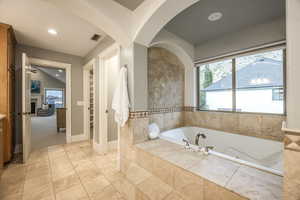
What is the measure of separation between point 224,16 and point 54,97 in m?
12.1

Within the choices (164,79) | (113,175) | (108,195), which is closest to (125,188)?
(108,195)

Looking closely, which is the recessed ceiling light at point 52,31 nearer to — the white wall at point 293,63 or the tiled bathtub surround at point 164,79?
the tiled bathtub surround at point 164,79

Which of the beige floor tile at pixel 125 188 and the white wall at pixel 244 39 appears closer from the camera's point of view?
the beige floor tile at pixel 125 188

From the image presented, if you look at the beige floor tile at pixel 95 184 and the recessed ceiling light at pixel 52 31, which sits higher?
the recessed ceiling light at pixel 52 31

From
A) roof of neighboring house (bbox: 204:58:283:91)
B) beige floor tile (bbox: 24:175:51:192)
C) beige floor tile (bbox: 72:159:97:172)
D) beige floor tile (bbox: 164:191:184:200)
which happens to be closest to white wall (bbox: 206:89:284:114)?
roof of neighboring house (bbox: 204:58:283:91)

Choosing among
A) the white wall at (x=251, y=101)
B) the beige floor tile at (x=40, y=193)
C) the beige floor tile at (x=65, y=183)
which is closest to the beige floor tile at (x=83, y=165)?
the beige floor tile at (x=65, y=183)

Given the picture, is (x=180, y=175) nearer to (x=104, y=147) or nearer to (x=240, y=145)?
(x=240, y=145)

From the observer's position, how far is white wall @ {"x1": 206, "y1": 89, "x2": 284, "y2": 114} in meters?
1.92

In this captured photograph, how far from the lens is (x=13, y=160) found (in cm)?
217

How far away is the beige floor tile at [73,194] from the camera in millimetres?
1358

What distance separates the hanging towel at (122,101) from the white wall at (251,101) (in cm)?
196

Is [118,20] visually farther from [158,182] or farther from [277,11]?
[277,11]

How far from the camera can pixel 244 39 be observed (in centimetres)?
205

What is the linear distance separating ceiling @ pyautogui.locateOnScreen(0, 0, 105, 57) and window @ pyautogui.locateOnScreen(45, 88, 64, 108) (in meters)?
8.63
